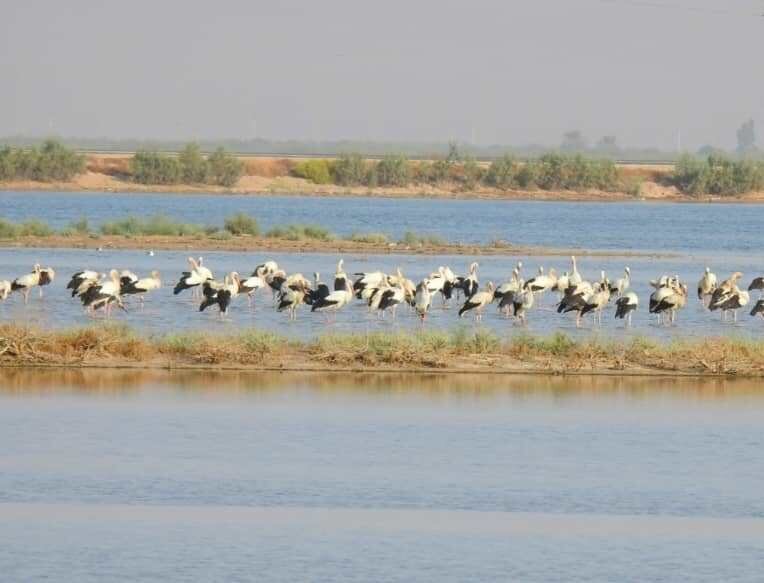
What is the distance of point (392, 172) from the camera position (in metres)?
109

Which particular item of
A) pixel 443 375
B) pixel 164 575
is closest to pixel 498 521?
pixel 164 575

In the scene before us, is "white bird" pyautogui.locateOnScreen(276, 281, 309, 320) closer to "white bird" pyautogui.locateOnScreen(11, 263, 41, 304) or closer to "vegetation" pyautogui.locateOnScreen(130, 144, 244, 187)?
"white bird" pyautogui.locateOnScreen(11, 263, 41, 304)

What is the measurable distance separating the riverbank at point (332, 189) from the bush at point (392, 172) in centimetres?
41

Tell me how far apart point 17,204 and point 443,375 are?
5659 cm

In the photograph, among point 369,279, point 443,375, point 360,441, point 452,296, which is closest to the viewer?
point 360,441

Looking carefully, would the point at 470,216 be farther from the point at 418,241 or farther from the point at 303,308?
the point at 303,308

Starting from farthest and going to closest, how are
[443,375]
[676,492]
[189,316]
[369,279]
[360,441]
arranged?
[369,279], [189,316], [443,375], [360,441], [676,492]

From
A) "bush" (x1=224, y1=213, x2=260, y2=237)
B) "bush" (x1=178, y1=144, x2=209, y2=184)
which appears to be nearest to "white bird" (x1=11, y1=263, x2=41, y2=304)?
"bush" (x1=224, y1=213, x2=260, y2=237)

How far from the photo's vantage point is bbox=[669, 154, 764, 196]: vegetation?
106125 mm

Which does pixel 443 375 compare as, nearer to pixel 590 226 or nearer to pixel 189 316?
pixel 189 316

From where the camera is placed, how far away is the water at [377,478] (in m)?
12.8

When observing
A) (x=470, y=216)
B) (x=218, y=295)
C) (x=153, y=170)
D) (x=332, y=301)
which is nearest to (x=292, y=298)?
(x=332, y=301)

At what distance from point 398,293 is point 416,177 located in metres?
81.6

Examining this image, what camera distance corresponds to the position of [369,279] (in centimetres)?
3161
